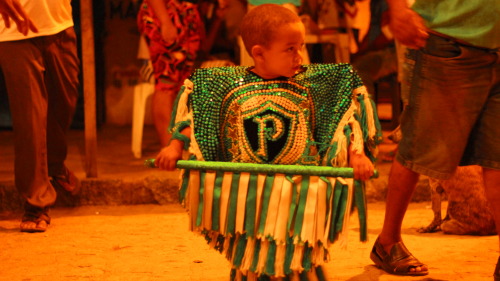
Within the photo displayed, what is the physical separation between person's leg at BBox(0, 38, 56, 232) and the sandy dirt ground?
0.63 feet

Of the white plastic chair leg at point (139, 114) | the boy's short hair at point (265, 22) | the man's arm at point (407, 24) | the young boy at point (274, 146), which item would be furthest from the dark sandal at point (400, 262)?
the white plastic chair leg at point (139, 114)

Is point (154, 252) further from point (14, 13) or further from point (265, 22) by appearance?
point (265, 22)

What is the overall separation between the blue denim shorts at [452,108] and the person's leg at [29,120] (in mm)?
2259

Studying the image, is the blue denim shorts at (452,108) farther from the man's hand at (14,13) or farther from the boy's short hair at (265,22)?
the man's hand at (14,13)

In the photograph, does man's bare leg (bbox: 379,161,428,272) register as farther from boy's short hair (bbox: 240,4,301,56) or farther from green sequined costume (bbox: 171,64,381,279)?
boy's short hair (bbox: 240,4,301,56)

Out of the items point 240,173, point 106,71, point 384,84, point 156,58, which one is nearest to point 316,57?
point 384,84

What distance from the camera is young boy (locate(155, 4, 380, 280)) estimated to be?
2.79 meters

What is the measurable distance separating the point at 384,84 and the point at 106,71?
2.85 m

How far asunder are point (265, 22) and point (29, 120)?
2.05 m

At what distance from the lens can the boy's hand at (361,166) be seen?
2.73m

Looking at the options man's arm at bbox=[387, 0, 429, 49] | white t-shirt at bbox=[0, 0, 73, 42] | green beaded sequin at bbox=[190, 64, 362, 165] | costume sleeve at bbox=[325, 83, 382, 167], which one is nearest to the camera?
costume sleeve at bbox=[325, 83, 382, 167]

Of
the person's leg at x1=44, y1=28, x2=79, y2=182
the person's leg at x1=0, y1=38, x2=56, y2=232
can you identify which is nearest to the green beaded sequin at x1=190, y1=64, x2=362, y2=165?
the person's leg at x1=0, y1=38, x2=56, y2=232

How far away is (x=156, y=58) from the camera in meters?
5.25

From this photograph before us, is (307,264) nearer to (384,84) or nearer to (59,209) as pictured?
(59,209)
